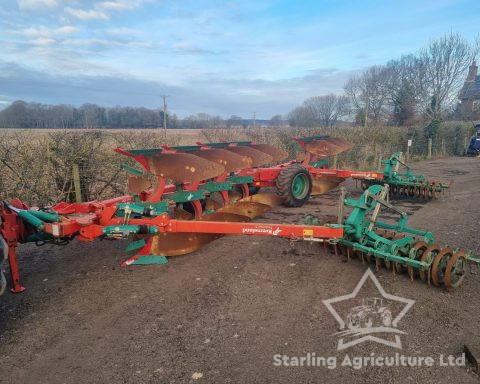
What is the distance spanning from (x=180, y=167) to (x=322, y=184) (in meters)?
5.48

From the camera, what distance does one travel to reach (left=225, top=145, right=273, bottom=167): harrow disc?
7.52 metres

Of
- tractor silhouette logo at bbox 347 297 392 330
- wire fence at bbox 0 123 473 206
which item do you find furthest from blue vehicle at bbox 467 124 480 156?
tractor silhouette logo at bbox 347 297 392 330

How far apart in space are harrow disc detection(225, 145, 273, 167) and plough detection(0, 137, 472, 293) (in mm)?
579

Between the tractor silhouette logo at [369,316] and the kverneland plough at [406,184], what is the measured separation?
502 cm

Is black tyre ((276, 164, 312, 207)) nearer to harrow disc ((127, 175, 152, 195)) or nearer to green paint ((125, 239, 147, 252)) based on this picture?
harrow disc ((127, 175, 152, 195))

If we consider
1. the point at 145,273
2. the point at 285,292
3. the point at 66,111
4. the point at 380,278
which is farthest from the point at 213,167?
the point at 66,111

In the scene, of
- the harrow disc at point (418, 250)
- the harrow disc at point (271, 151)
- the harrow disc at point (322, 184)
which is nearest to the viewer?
the harrow disc at point (418, 250)

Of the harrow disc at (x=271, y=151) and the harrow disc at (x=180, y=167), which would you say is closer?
the harrow disc at (x=180, y=167)

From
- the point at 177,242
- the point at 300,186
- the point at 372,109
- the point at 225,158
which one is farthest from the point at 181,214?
the point at 372,109

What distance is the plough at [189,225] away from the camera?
3.87 metres

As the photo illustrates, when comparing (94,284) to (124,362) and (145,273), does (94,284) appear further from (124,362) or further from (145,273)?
(124,362)

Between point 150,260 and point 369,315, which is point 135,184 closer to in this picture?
point 150,260

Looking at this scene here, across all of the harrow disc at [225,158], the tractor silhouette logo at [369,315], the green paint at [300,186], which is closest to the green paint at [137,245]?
the harrow disc at [225,158]

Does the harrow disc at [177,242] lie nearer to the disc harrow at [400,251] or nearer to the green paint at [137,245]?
the green paint at [137,245]
